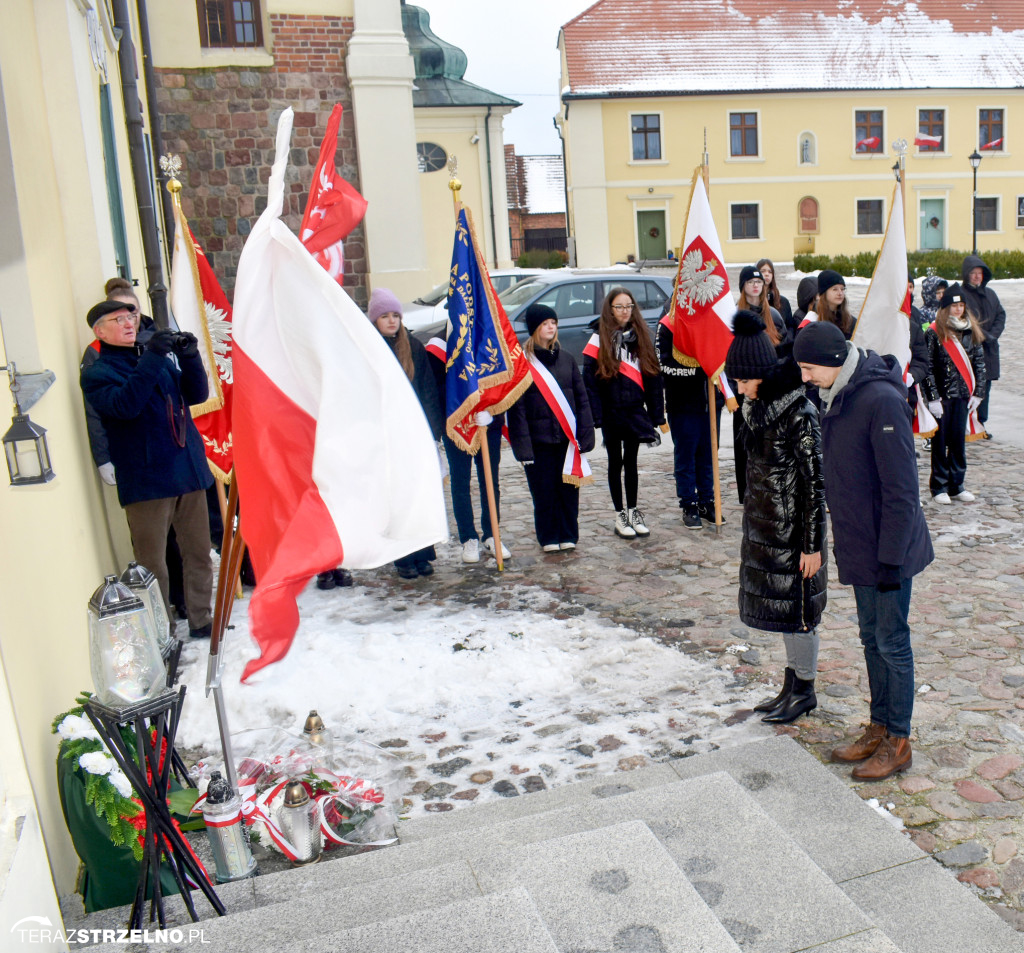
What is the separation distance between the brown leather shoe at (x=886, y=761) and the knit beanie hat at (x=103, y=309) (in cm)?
413

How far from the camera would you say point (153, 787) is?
325cm

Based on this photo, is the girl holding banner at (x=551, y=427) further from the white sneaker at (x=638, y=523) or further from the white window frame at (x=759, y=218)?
the white window frame at (x=759, y=218)

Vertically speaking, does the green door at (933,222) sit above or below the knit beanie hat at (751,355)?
above

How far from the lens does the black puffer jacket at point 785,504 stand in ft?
14.1

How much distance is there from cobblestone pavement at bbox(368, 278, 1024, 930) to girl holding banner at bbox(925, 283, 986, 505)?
22 cm

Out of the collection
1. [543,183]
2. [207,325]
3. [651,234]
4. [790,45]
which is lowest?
[207,325]

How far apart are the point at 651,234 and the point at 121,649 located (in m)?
37.4

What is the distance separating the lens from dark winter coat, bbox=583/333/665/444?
24.5 ft

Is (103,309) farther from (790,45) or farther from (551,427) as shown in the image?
(790,45)

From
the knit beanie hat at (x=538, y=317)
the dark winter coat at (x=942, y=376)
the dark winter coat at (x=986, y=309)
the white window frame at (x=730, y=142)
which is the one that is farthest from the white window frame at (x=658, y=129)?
the knit beanie hat at (x=538, y=317)

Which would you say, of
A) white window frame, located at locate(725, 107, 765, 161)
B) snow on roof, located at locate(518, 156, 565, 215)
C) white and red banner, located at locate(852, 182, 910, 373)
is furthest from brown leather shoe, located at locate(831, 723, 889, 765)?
snow on roof, located at locate(518, 156, 565, 215)

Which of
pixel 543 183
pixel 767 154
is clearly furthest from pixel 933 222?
pixel 543 183

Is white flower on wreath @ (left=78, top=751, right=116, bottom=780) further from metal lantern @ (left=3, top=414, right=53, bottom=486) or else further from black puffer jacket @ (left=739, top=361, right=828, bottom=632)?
black puffer jacket @ (left=739, top=361, right=828, bottom=632)

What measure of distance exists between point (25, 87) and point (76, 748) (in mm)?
3203
